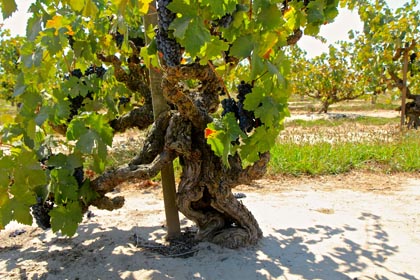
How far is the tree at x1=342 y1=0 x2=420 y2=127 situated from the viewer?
9761mm

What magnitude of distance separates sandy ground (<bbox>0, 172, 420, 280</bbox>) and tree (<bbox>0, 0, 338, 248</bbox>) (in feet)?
1.02

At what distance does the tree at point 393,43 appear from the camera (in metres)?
9.76

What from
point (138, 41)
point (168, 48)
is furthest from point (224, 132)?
point (138, 41)

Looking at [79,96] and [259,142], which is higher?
[79,96]

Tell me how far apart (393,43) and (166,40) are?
380 inches

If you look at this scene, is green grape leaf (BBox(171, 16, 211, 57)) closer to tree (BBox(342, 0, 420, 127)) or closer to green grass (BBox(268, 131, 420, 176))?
green grass (BBox(268, 131, 420, 176))

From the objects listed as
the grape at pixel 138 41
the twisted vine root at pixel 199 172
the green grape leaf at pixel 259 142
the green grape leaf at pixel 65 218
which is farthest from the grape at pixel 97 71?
the green grape leaf at pixel 259 142

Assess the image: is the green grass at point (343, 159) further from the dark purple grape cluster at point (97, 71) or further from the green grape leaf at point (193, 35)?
the green grape leaf at point (193, 35)

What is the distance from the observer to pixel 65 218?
8.16ft

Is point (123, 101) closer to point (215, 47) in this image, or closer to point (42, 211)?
point (42, 211)

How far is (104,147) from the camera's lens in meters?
2.27

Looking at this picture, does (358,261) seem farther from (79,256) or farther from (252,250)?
(79,256)

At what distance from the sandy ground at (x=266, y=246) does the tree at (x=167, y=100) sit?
31cm

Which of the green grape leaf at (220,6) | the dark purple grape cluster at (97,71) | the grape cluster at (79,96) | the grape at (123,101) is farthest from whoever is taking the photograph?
the grape at (123,101)
